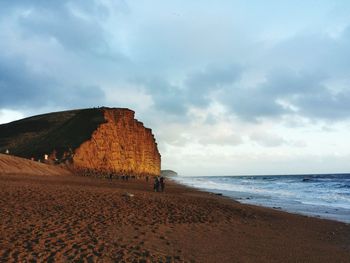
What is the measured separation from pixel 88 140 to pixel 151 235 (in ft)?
187

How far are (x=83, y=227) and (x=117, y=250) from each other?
289 cm

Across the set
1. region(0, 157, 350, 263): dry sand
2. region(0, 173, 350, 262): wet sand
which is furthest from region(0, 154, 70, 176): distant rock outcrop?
region(0, 157, 350, 263): dry sand

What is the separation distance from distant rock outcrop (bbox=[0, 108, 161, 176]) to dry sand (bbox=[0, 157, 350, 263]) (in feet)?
145

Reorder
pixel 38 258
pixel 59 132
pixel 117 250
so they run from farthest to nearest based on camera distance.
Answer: pixel 59 132 < pixel 117 250 < pixel 38 258

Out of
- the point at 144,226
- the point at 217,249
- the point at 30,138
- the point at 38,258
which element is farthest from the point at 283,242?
the point at 30,138

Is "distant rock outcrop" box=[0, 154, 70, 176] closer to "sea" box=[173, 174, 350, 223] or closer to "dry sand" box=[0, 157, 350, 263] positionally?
"dry sand" box=[0, 157, 350, 263]

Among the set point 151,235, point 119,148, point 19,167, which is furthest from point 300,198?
point 119,148

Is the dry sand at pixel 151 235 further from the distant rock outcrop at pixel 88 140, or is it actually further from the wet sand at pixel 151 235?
the distant rock outcrop at pixel 88 140

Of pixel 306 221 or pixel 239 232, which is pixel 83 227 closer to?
pixel 239 232

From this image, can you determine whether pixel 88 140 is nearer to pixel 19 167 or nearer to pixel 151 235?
pixel 19 167

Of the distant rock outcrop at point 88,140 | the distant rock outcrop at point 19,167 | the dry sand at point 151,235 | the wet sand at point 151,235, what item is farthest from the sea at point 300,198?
the distant rock outcrop at point 88,140

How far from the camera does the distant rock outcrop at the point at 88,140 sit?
62.0m

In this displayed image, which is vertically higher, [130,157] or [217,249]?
[130,157]

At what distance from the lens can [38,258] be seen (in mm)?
7492
